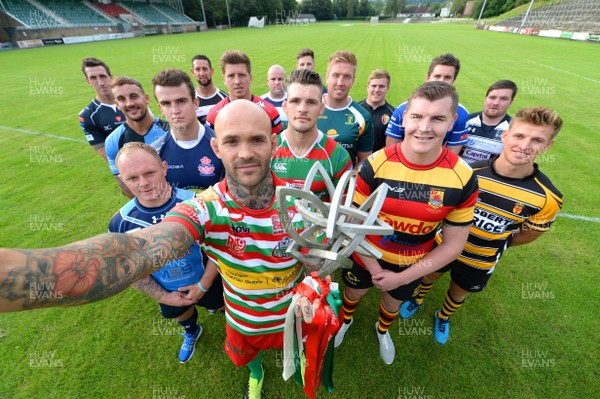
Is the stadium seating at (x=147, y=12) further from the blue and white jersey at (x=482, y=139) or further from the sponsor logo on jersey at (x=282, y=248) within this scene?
the sponsor logo on jersey at (x=282, y=248)

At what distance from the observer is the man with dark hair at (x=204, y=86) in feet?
19.0

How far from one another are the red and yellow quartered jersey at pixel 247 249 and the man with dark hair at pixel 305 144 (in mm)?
1113

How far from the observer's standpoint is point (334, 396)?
→ 9.71ft

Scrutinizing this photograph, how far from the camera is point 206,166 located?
343 centimetres

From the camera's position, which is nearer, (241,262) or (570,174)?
(241,262)

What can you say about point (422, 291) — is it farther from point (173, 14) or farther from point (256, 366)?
point (173, 14)

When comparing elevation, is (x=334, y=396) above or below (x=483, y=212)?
below

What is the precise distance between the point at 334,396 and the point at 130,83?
4.80 meters

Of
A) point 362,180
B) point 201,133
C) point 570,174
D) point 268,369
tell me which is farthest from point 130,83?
point 570,174

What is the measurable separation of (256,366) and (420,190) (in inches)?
96.7

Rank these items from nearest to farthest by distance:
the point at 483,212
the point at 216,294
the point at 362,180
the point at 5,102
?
1. the point at 362,180
2. the point at 483,212
3. the point at 216,294
4. the point at 5,102

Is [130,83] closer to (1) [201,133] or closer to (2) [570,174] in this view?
(1) [201,133]

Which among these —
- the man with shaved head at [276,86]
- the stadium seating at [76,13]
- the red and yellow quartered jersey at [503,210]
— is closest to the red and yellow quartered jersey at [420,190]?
the red and yellow quartered jersey at [503,210]

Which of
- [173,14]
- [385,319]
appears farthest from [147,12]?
[385,319]
